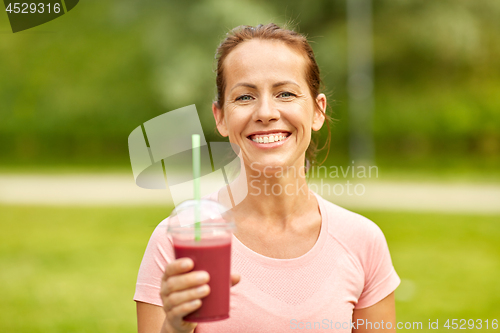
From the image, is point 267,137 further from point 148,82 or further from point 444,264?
point 148,82

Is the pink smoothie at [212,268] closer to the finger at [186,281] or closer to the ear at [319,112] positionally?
the finger at [186,281]

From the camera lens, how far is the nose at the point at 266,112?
2223 mm

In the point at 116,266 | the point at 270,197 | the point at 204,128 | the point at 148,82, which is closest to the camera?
the point at 270,197

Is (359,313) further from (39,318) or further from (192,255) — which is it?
(39,318)

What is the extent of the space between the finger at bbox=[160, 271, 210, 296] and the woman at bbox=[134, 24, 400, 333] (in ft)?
1.78

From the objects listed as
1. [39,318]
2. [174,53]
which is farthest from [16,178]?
[39,318]

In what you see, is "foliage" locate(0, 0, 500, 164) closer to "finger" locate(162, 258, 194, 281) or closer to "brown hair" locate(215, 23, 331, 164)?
"brown hair" locate(215, 23, 331, 164)

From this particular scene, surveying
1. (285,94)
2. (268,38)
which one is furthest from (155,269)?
(268,38)

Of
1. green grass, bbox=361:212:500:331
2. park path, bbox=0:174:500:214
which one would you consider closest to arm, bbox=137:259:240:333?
green grass, bbox=361:212:500:331

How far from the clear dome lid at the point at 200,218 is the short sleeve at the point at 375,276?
2.79ft

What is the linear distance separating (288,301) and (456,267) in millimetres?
5789

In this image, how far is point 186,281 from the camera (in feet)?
5.06

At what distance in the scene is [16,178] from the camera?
1625 cm

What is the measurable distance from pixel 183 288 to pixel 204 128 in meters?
17.3
